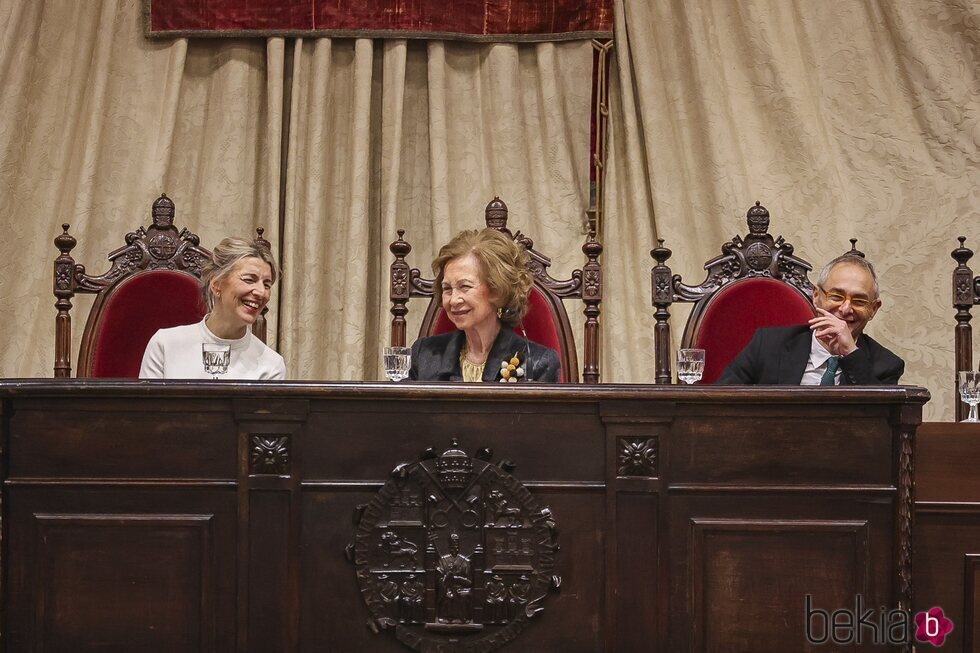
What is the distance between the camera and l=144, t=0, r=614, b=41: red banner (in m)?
3.83

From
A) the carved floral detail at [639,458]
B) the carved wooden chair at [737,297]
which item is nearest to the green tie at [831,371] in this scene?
the carved wooden chair at [737,297]

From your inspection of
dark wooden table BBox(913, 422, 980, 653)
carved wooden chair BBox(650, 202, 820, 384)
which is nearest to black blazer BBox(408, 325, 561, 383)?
carved wooden chair BBox(650, 202, 820, 384)

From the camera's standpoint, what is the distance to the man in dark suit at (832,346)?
2.60 metres

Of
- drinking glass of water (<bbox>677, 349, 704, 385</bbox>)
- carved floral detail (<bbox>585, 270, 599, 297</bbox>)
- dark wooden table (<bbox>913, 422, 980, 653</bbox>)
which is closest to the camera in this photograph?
dark wooden table (<bbox>913, 422, 980, 653</bbox>)

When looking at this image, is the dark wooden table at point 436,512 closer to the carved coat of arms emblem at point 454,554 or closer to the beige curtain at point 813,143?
the carved coat of arms emblem at point 454,554

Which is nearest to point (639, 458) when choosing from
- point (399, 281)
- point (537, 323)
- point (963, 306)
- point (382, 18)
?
point (537, 323)

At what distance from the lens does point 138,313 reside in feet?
9.80

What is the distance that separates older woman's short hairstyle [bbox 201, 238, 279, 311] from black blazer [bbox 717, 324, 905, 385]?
140 cm

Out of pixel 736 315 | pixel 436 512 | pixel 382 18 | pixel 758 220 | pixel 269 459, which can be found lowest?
pixel 436 512

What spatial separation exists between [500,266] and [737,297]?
0.83 metres

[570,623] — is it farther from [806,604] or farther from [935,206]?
[935,206]

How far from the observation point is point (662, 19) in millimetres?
3885

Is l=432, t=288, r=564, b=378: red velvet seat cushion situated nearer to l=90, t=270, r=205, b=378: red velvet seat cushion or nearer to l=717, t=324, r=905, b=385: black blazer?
l=717, t=324, r=905, b=385: black blazer

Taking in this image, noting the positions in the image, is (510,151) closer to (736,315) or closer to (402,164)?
(402,164)
